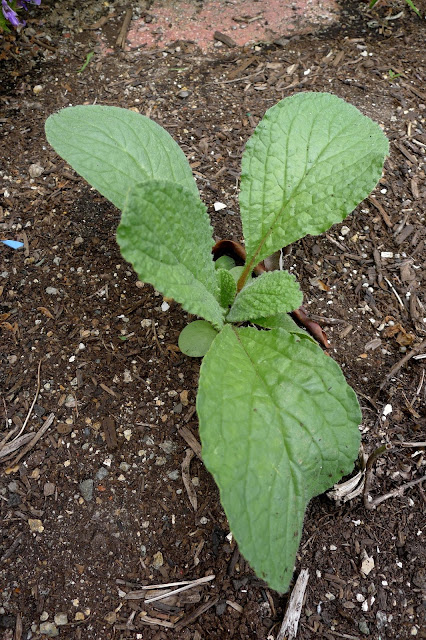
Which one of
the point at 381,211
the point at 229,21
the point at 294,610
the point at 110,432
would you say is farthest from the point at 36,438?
the point at 229,21

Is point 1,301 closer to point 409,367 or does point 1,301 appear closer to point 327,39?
point 409,367

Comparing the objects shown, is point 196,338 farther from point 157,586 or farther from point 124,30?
point 124,30

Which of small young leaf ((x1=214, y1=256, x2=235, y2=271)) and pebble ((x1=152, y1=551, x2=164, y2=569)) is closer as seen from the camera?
pebble ((x1=152, y1=551, x2=164, y2=569))

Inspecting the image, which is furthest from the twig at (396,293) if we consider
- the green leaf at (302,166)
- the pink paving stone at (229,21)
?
the pink paving stone at (229,21)

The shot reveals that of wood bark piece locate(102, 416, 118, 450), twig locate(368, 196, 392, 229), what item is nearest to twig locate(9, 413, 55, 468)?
wood bark piece locate(102, 416, 118, 450)

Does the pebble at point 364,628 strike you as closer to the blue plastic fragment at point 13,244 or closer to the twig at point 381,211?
the twig at point 381,211

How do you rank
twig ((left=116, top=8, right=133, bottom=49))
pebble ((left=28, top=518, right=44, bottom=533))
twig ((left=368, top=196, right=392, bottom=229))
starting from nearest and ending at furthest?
1. pebble ((left=28, top=518, right=44, bottom=533))
2. twig ((left=368, top=196, right=392, bottom=229))
3. twig ((left=116, top=8, right=133, bottom=49))

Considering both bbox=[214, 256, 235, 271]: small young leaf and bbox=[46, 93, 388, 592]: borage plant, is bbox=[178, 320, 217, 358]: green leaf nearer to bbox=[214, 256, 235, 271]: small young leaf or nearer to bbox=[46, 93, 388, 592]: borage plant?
bbox=[46, 93, 388, 592]: borage plant
